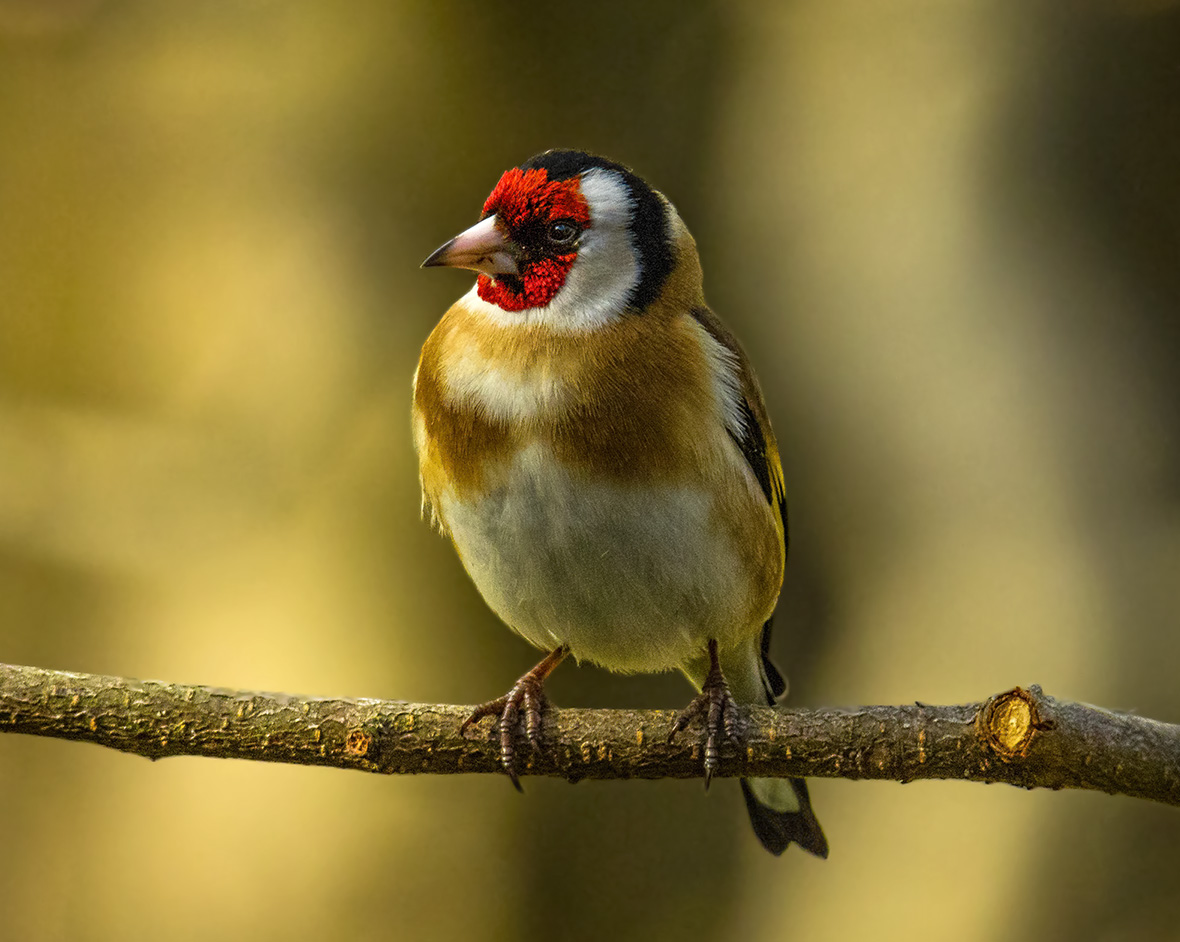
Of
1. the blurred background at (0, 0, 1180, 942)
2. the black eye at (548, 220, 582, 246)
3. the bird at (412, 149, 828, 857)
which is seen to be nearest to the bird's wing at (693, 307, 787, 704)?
the bird at (412, 149, 828, 857)

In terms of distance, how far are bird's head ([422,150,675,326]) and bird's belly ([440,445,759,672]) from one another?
362 millimetres

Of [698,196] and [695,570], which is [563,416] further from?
[698,196]

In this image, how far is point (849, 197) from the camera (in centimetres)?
412

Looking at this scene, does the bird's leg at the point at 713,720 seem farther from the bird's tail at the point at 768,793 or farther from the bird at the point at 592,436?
the bird's tail at the point at 768,793

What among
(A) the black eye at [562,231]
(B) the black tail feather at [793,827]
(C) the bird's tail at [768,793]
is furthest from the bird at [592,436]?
(B) the black tail feather at [793,827]

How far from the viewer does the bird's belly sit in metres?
2.44

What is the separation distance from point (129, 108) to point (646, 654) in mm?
2899

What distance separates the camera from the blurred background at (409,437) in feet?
13.1

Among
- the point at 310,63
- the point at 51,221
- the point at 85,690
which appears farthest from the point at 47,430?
the point at 85,690

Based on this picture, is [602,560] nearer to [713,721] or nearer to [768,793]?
[713,721]

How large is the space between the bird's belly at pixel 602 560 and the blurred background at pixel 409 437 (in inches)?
48.3

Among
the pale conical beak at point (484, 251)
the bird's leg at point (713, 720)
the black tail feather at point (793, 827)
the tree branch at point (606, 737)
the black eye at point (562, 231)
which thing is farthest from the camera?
the black tail feather at point (793, 827)

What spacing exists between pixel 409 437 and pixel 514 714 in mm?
1865

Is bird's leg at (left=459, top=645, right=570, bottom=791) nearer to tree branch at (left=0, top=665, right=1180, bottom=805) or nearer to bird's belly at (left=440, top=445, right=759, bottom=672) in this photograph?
tree branch at (left=0, top=665, right=1180, bottom=805)
